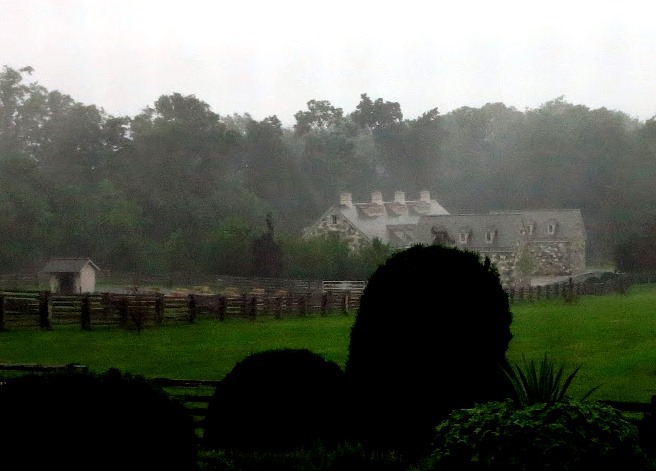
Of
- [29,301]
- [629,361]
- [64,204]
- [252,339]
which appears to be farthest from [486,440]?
[64,204]

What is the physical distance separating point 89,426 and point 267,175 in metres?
81.2

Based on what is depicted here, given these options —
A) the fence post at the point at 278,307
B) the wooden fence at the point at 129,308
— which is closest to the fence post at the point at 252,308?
the wooden fence at the point at 129,308

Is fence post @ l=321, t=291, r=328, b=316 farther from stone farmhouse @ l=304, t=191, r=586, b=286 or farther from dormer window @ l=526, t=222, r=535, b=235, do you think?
dormer window @ l=526, t=222, r=535, b=235

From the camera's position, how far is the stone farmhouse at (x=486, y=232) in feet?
233

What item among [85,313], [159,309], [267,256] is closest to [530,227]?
[267,256]

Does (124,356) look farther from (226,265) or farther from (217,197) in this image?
(217,197)

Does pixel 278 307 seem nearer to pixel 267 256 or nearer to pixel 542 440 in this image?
pixel 267 256

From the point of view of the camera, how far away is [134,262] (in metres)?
53.8

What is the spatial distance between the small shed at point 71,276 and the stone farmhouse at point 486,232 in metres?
23.4

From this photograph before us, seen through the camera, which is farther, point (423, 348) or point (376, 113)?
point (376, 113)

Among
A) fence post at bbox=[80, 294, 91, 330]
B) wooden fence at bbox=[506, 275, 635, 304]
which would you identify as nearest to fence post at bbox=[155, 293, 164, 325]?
fence post at bbox=[80, 294, 91, 330]

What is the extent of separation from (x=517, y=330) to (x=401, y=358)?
2711 cm

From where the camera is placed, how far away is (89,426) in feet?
23.3

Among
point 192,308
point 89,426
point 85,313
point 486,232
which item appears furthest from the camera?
point 486,232
